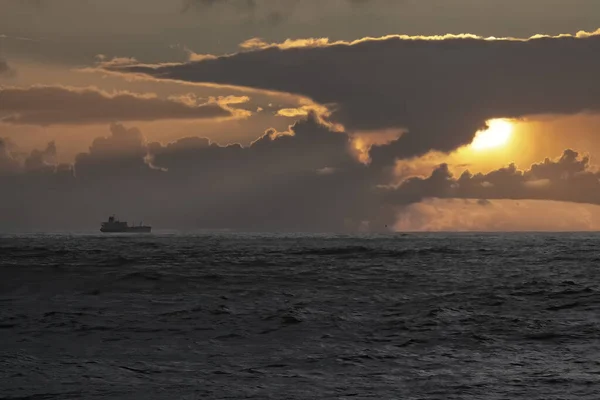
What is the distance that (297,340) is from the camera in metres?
34.3

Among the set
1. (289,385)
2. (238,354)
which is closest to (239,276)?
(238,354)

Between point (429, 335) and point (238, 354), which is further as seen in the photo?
point (429, 335)

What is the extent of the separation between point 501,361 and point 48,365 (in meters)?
15.6

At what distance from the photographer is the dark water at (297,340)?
24188 mm

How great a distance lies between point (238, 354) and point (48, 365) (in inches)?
268

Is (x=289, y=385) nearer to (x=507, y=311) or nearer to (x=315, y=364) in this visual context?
(x=315, y=364)

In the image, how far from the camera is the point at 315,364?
2827 cm

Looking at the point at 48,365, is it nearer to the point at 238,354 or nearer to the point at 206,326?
the point at 238,354

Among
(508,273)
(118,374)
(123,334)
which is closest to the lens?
(118,374)

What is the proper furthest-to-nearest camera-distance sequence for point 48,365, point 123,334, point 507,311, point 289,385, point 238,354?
1. point 507,311
2. point 123,334
3. point 238,354
4. point 48,365
5. point 289,385

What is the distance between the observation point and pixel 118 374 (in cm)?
2614

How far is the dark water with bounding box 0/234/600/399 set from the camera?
24188 millimetres

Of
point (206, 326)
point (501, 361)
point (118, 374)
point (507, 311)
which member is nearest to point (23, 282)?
point (206, 326)

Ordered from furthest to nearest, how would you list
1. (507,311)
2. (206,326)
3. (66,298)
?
(66,298), (507,311), (206,326)
